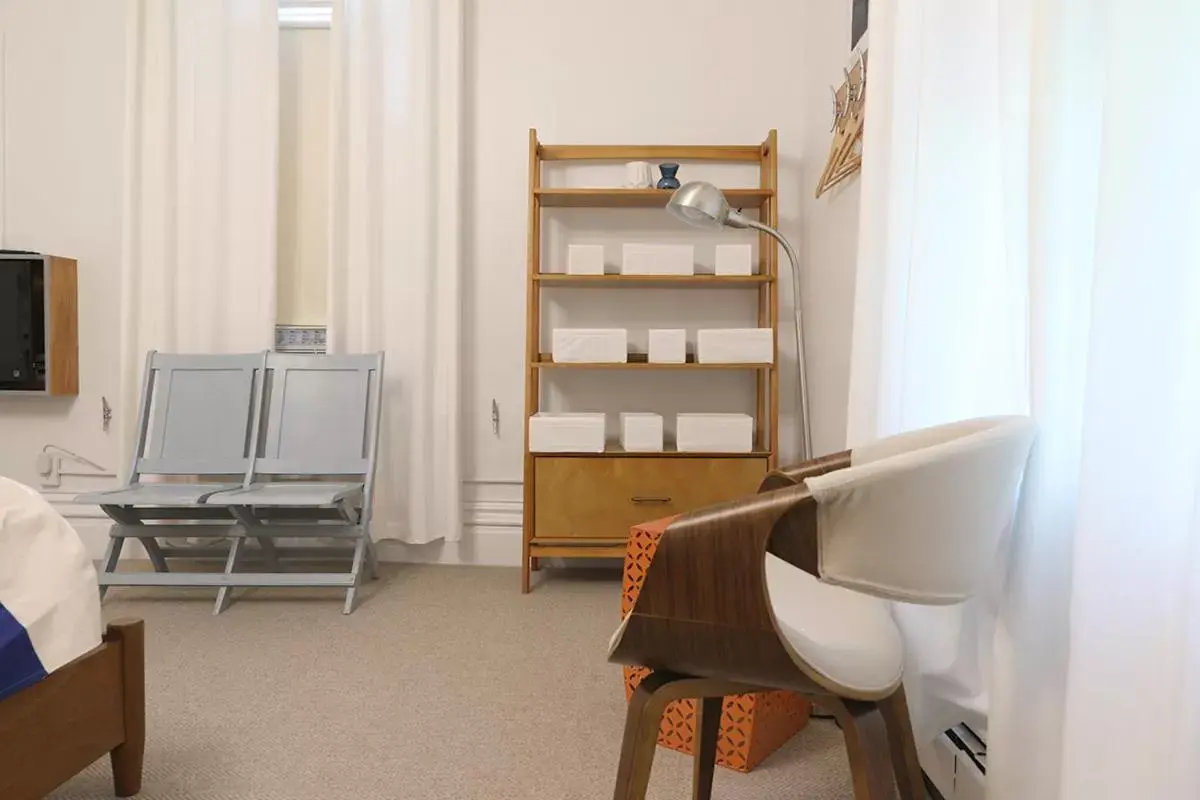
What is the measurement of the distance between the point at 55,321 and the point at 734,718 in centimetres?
321

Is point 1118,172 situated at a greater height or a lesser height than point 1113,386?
greater

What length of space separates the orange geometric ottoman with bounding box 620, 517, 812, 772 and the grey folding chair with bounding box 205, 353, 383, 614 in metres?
1.43

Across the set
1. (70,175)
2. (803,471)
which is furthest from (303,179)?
(803,471)

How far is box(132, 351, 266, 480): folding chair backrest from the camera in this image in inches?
129

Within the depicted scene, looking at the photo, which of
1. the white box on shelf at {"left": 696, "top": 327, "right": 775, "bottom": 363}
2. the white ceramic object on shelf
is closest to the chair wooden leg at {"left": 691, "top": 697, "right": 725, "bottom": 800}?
the white box on shelf at {"left": 696, "top": 327, "right": 775, "bottom": 363}

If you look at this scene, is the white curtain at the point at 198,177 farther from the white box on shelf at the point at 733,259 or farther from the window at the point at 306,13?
the white box on shelf at the point at 733,259

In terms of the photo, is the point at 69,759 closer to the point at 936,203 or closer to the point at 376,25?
the point at 936,203

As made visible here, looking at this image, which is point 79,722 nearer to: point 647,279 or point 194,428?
point 194,428

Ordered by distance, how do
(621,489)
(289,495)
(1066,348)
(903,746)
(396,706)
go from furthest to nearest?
(621,489), (289,495), (396,706), (903,746), (1066,348)

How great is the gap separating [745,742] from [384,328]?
236cm

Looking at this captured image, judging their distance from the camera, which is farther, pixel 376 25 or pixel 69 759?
pixel 376 25

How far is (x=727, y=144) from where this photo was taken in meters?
3.60

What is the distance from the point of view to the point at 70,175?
12.1ft

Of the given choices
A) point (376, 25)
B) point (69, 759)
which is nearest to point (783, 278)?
point (376, 25)
